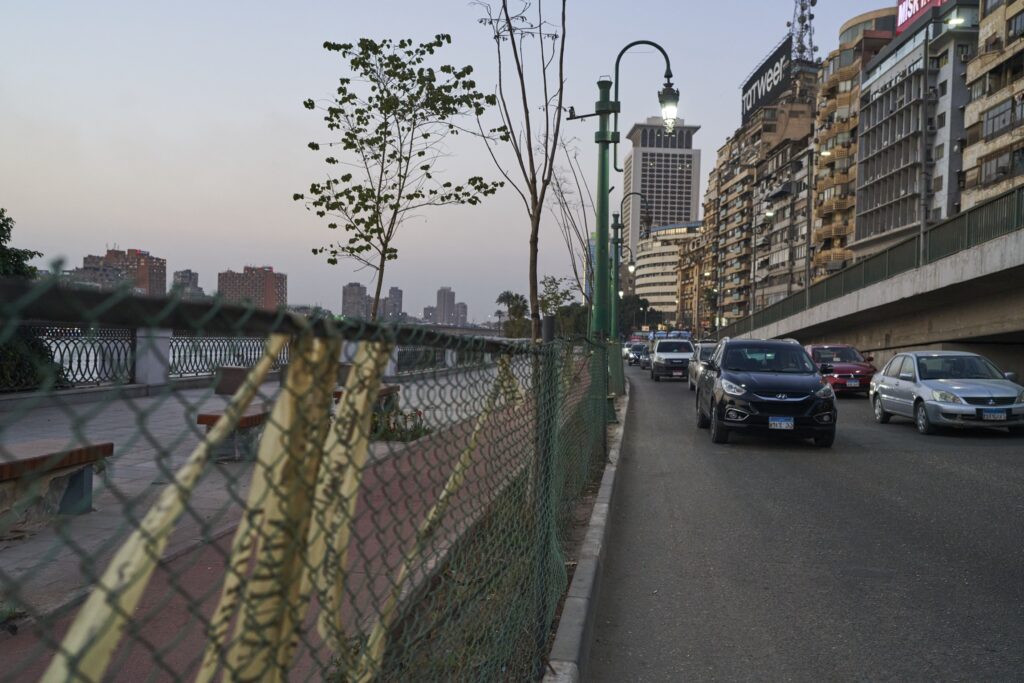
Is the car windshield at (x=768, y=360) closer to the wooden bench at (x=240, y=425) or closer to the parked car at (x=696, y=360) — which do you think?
the parked car at (x=696, y=360)

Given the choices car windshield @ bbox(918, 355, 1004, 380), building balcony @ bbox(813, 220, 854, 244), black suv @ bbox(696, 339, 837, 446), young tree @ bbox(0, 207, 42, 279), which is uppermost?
building balcony @ bbox(813, 220, 854, 244)

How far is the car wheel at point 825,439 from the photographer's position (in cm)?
1334

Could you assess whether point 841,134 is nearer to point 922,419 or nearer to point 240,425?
point 922,419

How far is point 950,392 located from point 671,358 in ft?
68.9

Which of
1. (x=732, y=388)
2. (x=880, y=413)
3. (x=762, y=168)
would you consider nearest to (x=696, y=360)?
(x=880, y=413)

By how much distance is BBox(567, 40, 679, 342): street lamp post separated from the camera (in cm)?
1650

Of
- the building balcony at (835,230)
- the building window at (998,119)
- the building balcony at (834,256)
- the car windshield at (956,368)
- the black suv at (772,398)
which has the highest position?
the building window at (998,119)

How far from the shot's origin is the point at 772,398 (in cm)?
1333

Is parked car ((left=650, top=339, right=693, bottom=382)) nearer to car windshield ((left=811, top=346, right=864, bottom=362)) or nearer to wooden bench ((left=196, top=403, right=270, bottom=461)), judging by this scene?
car windshield ((left=811, top=346, right=864, bottom=362))

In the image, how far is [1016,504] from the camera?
865 centimetres

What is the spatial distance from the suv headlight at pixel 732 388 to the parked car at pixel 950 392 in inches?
159

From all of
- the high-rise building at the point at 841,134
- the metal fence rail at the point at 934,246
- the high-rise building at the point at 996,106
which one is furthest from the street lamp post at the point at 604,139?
the high-rise building at the point at 841,134

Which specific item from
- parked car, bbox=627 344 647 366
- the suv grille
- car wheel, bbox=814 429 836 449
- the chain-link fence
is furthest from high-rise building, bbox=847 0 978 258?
the chain-link fence

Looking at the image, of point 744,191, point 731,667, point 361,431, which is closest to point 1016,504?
point 731,667
